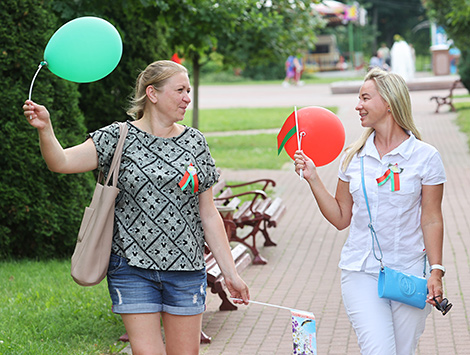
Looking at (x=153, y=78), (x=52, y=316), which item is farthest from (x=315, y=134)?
(x=52, y=316)

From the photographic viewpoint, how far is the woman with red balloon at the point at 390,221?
3607 mm

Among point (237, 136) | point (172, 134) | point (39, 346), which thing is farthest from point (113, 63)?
point (237, 136)

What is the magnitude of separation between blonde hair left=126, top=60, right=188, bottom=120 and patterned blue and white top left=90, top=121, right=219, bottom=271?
0.53ft

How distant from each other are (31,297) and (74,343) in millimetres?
1140

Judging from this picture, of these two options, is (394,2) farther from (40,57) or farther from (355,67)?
(40,57)

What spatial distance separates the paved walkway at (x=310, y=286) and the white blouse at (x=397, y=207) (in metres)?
1.98

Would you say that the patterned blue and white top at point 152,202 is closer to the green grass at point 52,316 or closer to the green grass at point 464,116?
the green grass at point 52,316

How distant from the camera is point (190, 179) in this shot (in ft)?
11.6

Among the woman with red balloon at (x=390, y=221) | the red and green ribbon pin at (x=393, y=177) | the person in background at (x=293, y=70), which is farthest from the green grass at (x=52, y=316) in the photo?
the person in background at (x=293, y=70)

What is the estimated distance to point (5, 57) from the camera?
292 inches

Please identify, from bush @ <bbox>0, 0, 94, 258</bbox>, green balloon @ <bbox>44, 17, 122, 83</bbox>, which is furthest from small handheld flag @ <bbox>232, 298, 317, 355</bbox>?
bush @ <bbox>0, 0, 94, 258</bbox>

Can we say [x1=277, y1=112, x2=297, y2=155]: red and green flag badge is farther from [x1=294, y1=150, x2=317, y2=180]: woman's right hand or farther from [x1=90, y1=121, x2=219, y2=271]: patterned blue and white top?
[x1=90, y1=121, x2=219, y2=271]: patterned blue and white top

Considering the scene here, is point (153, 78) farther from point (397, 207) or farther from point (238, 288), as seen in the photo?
point (397, 207)

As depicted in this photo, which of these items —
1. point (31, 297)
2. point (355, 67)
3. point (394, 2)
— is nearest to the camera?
point (31, 297)
